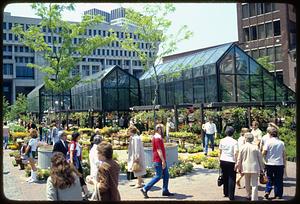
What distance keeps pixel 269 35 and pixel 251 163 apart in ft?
138

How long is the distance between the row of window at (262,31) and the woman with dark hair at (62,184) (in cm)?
4524

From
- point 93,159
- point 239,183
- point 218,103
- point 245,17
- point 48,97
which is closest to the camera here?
point 93,159

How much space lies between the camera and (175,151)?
1224 centimetres

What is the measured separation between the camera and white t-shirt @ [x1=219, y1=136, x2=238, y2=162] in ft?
25.2

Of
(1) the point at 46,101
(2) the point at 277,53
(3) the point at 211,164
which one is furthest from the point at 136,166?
(2) the point at 277,53

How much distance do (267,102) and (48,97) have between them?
65.9 ft

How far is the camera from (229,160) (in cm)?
774

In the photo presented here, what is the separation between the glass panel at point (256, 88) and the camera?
22783 millimetres

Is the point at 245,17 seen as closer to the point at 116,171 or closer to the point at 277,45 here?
the point at 277,45

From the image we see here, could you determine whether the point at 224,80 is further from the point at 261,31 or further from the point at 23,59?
the point at 23,59

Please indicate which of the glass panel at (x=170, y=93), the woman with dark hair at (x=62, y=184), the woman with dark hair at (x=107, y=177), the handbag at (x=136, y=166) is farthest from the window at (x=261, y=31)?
the woman with dark hair at (x=62, y=184)

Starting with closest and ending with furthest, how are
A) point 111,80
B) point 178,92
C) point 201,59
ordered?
point 201,59
point 178,92
point 111,80

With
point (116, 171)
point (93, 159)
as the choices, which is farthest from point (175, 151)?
point (116, 171)

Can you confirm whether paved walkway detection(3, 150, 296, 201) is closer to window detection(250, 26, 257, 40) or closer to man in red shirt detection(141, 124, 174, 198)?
man in red shirt detection(141, 124, 174, 198)
